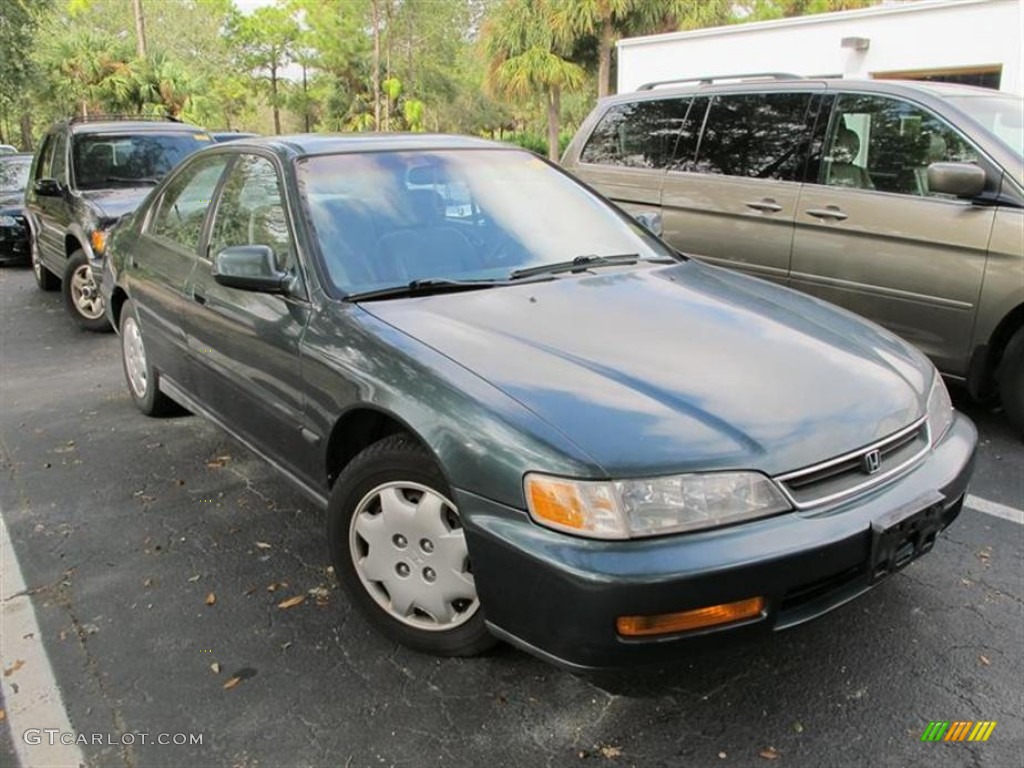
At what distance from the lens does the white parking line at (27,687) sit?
2246 millimetres

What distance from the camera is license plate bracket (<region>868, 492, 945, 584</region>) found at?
7.02 ft

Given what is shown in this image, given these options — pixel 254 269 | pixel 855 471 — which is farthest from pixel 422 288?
pixel 855 471

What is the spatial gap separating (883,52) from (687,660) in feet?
42.5

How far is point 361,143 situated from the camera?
3.41 metres

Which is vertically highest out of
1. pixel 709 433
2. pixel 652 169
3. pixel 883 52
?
pixel 883 52

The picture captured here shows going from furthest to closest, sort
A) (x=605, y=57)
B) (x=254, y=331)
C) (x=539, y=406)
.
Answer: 1. (x=605, y=57)
2. (x=254, y=331)
3. (x=539, y=406)

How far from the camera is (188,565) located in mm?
3195

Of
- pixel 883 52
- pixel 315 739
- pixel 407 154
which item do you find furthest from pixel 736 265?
pixel 883 52

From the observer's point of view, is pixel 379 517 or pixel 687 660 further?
pixel 379 517

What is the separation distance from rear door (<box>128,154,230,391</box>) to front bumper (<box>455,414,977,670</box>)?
91.5 inches

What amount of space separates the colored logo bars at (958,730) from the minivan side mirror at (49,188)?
25.2 feet

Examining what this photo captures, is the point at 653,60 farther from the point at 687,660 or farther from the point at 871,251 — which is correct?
the point at 687,660

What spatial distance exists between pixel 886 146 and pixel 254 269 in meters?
3.75

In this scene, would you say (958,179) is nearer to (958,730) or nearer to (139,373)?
(958,730)
